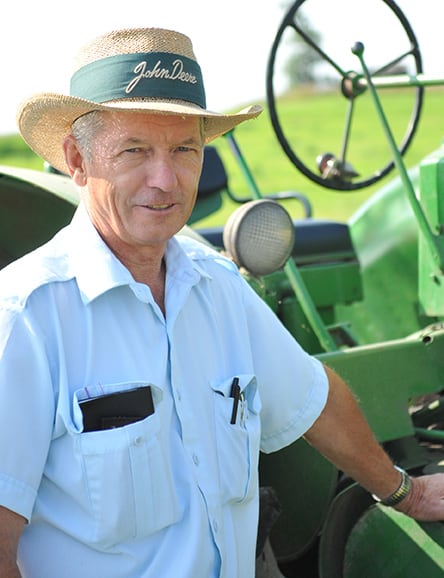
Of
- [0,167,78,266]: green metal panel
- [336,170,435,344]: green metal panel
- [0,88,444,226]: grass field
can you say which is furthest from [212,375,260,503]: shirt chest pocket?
[0,88,444,226]: grass field

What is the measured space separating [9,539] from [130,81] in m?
0.81

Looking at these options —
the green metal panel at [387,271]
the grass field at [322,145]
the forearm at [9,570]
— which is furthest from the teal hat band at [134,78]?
the grass field at [322,145]

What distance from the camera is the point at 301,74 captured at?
31.8m

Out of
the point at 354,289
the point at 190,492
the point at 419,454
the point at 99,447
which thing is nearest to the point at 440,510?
the point at 419,454

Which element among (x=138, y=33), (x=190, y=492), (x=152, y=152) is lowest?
(x=190, y=492)

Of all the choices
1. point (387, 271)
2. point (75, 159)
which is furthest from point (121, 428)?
point (387, 271)

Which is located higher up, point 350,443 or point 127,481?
point 127,481

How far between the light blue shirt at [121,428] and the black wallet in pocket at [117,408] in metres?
0.01

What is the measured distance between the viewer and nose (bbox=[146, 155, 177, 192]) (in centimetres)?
173

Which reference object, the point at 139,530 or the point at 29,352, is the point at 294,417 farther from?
the point at 29,352

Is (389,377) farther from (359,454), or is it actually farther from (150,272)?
(150,272)

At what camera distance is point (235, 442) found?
5.96ft

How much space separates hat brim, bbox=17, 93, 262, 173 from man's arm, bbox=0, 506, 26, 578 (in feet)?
2.32

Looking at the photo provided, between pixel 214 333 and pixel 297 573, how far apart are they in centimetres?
114
